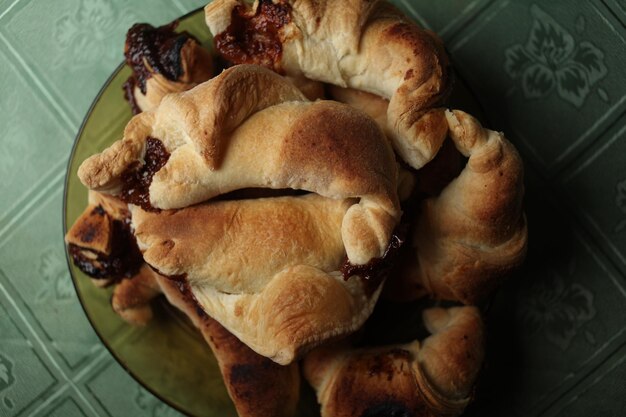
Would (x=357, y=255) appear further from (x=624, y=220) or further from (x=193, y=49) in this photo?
(x=624, y=220)

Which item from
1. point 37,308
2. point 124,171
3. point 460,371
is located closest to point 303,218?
point 124,171

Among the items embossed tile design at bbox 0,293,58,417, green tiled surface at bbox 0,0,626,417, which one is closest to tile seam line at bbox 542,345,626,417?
green tiled surface at bbox 0,0,626,417

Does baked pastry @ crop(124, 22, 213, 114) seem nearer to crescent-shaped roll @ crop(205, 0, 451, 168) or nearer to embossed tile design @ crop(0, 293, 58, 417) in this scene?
crescent-shaped roll @ crop(205, 0, 451, 168)

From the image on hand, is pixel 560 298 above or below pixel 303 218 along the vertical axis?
below

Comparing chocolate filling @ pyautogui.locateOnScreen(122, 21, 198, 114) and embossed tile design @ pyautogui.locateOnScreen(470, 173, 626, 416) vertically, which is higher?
chocolate filling @ pyautogui.locateOnScreen(122, 21, 198, 114)

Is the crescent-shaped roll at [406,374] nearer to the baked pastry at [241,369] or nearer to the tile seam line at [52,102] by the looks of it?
the baked pastry at [241,369]

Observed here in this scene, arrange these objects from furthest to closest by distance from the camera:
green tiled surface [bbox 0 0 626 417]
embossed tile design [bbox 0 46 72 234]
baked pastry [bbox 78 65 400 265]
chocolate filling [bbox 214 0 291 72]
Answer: embossed tile design [bbox 0 46 72 234] < green tiled surface [bbox 0 0 626 417] < chocolate filling [bbox 214 0 291 72] < baked pastry [bbox 78 65 400 265]
